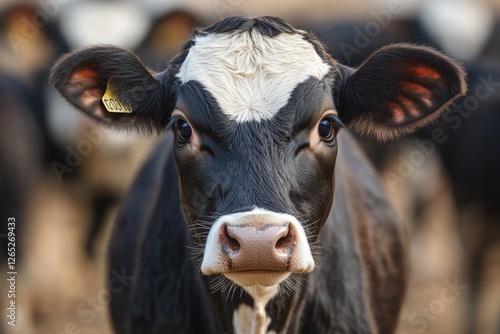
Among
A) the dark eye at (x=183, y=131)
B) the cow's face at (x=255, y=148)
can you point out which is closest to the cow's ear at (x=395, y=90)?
the cow's face at (x=255, y=148)

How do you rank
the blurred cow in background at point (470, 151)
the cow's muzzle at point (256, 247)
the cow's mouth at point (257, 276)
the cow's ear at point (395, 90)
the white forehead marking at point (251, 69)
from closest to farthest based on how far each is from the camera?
the cow's muzzle at point (256, 247)
the cow's mouth at point (257, 276)
the white forehead marking at point (251, 69)
the cow's ear at point (395, 90)
the blurred cow in background at point (470, 151)

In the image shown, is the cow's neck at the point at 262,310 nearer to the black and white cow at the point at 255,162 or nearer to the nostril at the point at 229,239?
the black and white cow at the point at 255,162

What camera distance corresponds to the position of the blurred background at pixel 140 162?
818cm

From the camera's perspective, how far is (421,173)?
1089 centimetres

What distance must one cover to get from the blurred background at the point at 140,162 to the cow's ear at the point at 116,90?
6.52 feet

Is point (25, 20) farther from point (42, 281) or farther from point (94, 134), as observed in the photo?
point (42, 281)

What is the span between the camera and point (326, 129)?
4105 millimetres

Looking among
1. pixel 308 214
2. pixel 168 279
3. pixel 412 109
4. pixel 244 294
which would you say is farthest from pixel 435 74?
pixel 168 279

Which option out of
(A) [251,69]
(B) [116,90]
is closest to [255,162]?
(A) [251,69]

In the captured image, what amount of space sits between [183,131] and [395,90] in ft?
3.28

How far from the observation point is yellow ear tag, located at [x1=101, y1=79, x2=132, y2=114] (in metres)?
4.39

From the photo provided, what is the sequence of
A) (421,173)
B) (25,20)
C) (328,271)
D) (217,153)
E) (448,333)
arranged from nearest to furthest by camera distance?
(217,153) → (328,271) → (448,333) → (421,173) → (25,20)

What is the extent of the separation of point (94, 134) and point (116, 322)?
483 cm

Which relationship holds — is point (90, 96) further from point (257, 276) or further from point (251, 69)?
point (257, 276)
